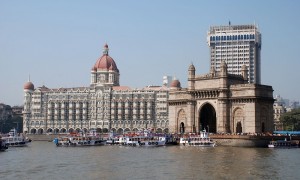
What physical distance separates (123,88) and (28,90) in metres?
34.5

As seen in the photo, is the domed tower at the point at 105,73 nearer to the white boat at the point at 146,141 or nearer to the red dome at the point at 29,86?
the red dome at the point at 29,86

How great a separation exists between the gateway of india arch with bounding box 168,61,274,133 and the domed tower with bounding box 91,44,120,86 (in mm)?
71122

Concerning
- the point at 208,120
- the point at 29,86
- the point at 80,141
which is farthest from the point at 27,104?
the point at 208,120

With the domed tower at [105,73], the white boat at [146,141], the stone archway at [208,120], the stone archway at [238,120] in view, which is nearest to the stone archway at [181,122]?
the stone archway at [208,120]

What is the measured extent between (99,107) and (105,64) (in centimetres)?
1632

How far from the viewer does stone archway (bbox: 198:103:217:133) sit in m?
111

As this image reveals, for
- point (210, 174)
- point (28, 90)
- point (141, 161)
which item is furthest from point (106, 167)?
point (28, 90)

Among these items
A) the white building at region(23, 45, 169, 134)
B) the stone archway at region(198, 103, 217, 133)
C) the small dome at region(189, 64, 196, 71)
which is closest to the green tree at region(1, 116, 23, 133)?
the white building at region(23, 45, 169, 134)

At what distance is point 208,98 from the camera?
104000mm

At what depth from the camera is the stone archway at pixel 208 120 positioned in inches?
4370

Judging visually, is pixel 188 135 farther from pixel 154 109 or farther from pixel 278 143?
pixel 154 109

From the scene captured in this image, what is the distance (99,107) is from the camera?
581ft

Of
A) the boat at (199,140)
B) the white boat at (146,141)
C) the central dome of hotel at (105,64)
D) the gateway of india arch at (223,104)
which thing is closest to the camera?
the boat at (199,140)

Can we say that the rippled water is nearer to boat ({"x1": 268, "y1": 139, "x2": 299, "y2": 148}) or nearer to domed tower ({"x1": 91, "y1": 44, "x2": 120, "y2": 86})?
boat ({"x1": 268, "y1": 139, "x2": 299, "y2": 148})
